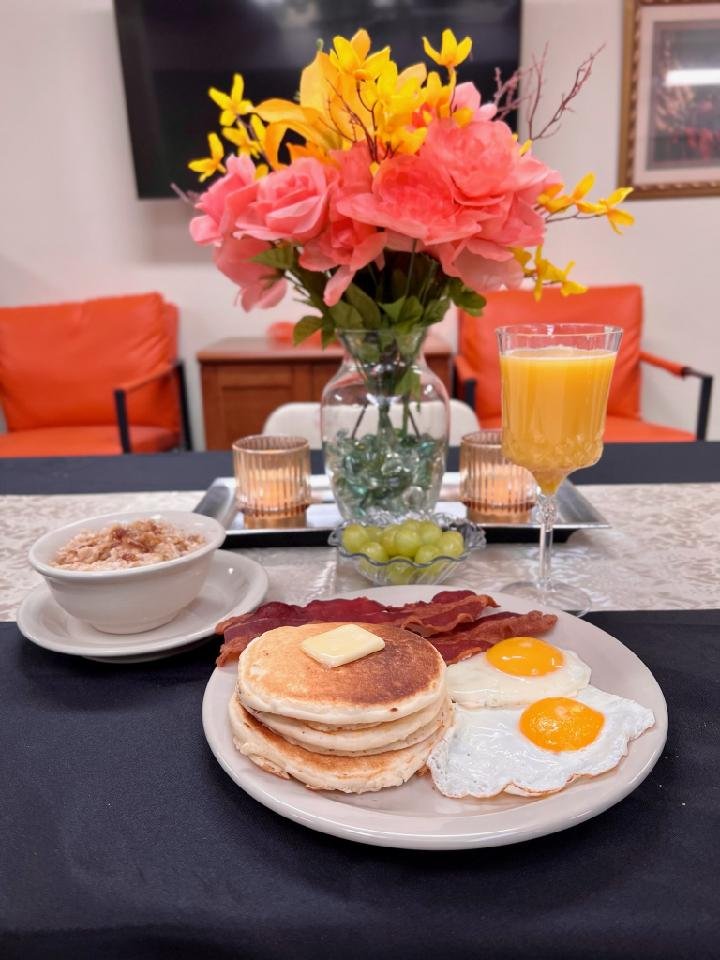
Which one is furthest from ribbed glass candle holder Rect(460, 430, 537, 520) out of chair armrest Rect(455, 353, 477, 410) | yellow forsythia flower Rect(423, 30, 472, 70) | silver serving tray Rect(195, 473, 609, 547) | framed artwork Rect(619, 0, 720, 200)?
framed artwork Rect(619, 0, 720, 200)

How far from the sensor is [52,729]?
0.67 metres

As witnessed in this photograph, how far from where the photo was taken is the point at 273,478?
1.21 metres

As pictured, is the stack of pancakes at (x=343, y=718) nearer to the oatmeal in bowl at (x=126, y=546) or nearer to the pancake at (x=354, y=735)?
the pancake at (x=354, y=735)

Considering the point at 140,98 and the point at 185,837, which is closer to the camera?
the point at 185,837

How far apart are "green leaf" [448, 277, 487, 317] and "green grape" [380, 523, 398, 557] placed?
0.33 metres

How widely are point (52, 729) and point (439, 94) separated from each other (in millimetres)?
797

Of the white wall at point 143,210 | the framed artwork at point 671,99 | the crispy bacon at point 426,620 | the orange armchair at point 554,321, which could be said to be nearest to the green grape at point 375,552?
the crispy bacon at point 426,620

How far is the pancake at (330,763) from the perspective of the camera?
54 cm

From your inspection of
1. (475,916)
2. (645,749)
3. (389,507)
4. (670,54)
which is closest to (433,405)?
(389,507)

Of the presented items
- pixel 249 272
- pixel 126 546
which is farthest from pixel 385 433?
pixel 126 546

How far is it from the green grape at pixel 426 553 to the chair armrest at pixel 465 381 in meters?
1.81

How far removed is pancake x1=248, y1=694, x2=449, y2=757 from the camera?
21.6 inches

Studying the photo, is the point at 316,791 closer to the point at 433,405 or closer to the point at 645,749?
the point at 645,749

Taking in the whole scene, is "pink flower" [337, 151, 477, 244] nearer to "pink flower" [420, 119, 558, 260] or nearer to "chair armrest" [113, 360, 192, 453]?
"pink flower" [420, 119, 558, 260]
